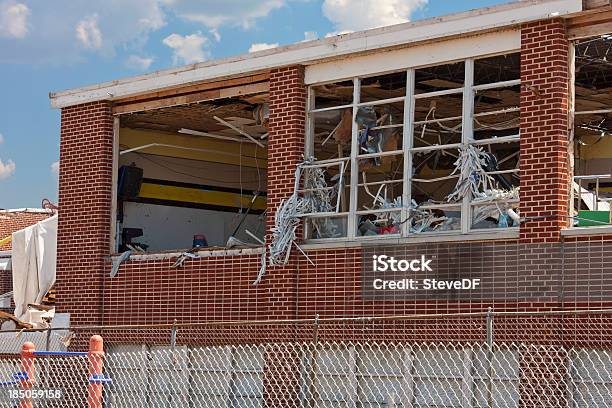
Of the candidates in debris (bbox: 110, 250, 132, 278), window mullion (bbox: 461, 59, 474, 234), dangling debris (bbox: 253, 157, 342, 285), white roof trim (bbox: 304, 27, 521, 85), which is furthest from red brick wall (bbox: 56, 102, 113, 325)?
window mullion (bbox: 461, 59, 474, 234)

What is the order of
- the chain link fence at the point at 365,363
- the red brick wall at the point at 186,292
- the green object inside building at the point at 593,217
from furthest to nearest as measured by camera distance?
the red brick wall at the point at 186,292 < the green object inside building at the point at 593,217 < the chain link fence at the point at 365,363

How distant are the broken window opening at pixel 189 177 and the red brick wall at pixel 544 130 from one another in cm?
665

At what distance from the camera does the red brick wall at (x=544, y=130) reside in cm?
1415

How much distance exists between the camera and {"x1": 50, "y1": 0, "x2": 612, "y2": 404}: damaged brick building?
14273 mm

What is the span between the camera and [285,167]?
17.3 m

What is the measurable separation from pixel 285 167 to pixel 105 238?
13.9ft

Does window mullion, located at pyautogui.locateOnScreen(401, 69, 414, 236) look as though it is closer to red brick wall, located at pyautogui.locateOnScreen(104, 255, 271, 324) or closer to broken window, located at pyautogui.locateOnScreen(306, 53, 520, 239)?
broken window, located at pyautogui.locateOnScreen(306, 53, 520, 239)

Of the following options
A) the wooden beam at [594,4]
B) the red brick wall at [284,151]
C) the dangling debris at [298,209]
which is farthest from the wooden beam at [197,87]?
the wooden beam at [594,4]

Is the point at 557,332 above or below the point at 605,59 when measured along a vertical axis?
below

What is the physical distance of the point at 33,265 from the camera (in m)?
23.7

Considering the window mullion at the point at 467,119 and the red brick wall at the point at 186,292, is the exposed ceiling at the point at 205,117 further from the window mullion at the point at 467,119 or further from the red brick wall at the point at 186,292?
the window mullion at the point at 467,119

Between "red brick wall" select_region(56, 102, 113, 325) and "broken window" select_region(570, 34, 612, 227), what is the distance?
7858 mm

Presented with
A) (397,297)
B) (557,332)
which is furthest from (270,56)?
(557,332)

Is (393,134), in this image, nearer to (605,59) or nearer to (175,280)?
(605,59)
